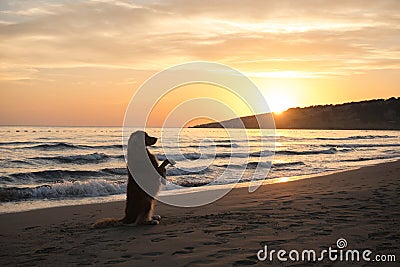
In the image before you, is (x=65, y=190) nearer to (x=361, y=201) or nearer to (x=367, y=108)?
(x=361, y=201)

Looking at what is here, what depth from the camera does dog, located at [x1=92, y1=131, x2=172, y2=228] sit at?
695 centimetres

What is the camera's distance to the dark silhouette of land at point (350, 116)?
110625 mm

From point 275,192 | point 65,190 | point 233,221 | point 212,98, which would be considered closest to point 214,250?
point 233,221

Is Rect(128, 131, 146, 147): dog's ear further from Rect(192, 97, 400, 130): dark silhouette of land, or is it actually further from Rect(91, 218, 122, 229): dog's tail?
Rect(192, 97, 400, 130): dark silhouette of land

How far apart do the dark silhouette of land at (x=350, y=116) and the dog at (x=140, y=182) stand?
103598mm

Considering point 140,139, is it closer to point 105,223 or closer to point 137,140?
point 137,140

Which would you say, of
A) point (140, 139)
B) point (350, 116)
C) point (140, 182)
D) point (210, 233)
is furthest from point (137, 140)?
point (350, 116)

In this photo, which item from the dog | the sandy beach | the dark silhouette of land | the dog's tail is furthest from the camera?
the dark silhouette of land

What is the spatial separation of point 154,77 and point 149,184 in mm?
1812

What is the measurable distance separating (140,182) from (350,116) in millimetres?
116164

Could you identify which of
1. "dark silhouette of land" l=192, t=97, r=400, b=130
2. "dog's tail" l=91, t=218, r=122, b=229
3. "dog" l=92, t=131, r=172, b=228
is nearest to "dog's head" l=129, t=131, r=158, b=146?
"dog" l=92, t=131, r=172, b=228

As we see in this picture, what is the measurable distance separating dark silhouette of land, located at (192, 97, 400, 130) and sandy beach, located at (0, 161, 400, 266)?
10254 cm

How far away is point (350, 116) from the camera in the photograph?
115 m

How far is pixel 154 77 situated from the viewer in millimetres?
7133
